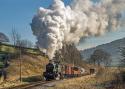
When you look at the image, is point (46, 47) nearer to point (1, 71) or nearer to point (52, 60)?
point (52, 60)

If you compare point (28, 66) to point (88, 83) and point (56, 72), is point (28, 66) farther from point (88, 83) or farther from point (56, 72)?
point (88, 83)

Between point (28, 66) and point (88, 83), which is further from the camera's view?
point (28, 66)

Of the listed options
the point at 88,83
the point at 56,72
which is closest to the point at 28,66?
the point at 56,72

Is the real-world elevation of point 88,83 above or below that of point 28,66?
below

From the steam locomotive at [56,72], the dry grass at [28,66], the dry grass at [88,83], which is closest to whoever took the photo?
the dry grass at [88,83]

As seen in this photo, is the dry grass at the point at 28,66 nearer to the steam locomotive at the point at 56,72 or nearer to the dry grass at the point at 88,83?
the steam locomotive at the point at 56,72

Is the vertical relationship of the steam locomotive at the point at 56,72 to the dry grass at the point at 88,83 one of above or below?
above

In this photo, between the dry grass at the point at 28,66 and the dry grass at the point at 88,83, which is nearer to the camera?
the dry grass at the point at 88,83

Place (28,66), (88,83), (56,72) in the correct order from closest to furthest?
(88,83), (56,72), (28,66)

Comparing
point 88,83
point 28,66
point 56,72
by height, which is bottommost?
point 88,83

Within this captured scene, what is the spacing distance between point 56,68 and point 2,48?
23.0 metres

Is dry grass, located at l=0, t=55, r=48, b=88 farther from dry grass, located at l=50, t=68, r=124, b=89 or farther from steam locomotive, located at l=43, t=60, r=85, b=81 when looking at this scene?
dry grass, located at l=50, t=68, r=124, b=89

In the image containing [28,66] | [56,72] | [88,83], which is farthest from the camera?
[28,66]

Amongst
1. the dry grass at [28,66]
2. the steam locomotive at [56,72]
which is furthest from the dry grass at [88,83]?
the dry grass at [28,66]
